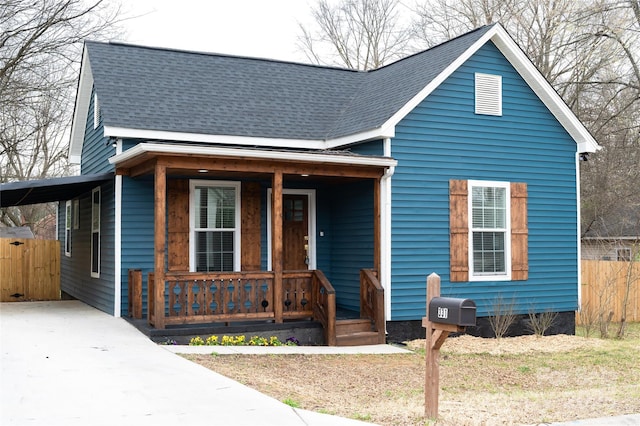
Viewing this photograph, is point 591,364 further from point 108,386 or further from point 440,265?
point 108,386

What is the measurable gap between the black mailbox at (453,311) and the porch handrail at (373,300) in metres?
5.68

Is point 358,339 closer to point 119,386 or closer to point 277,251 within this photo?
point 277,251

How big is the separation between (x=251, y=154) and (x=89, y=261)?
5.71 meters

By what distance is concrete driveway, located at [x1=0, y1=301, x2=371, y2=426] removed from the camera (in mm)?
6242

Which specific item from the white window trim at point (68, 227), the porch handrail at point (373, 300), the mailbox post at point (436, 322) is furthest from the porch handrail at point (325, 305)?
the white window trim at point (68, 227)

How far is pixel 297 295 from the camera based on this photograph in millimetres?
12258

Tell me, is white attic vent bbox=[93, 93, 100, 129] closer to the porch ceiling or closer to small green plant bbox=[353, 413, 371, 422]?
the porch ceiling

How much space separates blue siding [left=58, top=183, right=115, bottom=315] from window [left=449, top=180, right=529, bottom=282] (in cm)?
612

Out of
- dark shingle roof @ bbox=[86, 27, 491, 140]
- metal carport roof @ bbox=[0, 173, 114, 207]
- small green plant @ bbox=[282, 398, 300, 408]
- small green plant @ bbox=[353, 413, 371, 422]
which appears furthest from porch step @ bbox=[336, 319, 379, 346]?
small green plant @ bbox=[353, 413, 371, 422]

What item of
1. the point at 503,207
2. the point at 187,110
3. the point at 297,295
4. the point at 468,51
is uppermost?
the point at 468,51

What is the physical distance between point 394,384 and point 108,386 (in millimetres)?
3695

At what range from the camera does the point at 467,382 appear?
9.93m

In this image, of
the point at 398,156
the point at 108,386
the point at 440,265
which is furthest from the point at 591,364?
the point at 108,386

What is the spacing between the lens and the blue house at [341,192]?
12.2 m
